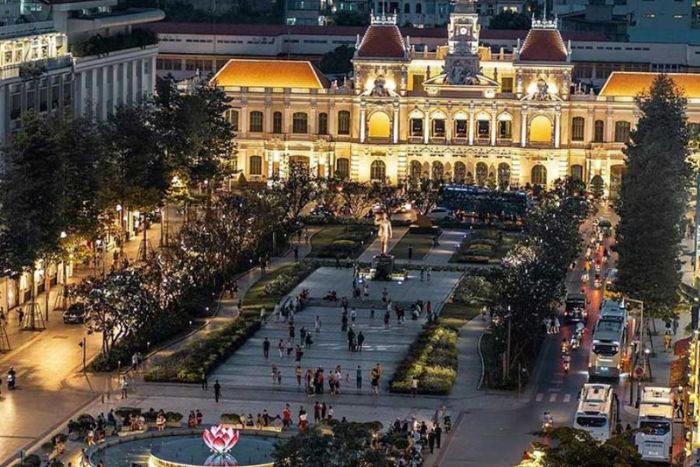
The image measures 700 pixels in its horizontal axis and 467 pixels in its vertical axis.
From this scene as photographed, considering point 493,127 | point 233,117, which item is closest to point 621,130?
point 493,127

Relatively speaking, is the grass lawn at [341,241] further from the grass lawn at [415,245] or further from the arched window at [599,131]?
the arched window at [599,131]

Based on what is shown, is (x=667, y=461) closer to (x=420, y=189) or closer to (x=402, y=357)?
(x=402, y=357)

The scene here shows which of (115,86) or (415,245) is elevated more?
(115,86)

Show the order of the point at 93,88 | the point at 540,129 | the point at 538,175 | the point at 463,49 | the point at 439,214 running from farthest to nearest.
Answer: the point at 463,49, the point at 540,129, the point at 538,175, the point at 439,214, the point at 93,88

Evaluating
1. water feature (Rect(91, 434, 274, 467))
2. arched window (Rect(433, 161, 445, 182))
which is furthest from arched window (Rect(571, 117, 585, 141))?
water feature (Rect(91, 434, 274, 467))

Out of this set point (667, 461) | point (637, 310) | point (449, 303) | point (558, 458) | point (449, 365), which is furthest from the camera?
point (449, 303)

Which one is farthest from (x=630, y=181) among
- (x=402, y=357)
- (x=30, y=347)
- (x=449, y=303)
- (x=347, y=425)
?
(x=347, y=425)

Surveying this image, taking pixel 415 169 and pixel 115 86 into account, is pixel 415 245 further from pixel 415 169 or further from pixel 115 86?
pixel 415 169
